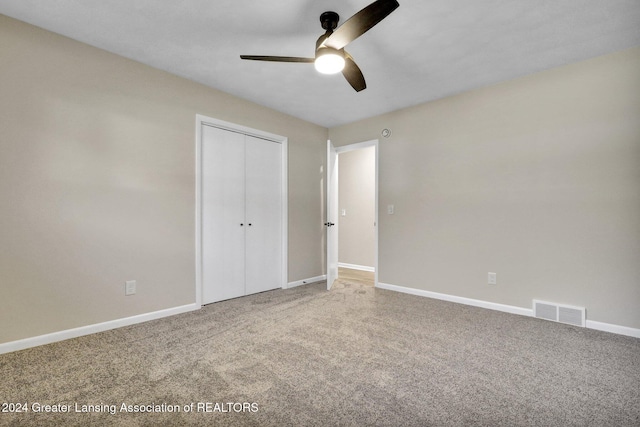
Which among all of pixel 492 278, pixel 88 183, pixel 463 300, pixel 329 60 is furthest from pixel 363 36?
pixel 463 300

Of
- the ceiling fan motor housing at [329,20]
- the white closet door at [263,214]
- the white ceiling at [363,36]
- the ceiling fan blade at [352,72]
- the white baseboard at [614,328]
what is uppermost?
the white ceiling at [363,36]

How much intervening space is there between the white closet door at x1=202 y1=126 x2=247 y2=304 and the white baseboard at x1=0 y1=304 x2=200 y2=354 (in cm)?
41

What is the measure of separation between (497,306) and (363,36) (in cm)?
297

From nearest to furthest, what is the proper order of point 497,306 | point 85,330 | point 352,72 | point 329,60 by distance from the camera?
point 329,60 → point 352,72 → point 85,330 → point 497,306

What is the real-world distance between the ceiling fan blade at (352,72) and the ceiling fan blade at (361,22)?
0.55 feet

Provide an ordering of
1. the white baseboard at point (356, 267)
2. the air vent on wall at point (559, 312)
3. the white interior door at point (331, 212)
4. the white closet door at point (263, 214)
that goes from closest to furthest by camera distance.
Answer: the air vent on wall at point (559, 312) → the white closet door at point (263, 214) → the white interior door at point (331, 212) → the white baseboard at point (356, 267)

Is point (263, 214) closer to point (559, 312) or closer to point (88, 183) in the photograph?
point (88, 183)

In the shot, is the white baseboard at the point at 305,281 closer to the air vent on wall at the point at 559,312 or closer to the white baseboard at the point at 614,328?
the air vent on wall at the point at 559,312

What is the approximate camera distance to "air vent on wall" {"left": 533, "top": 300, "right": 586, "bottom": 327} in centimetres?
263

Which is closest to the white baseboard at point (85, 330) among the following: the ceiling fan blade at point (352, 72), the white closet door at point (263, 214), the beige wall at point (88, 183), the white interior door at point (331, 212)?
the beige wall at point (88, 183)

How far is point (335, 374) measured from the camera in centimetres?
184

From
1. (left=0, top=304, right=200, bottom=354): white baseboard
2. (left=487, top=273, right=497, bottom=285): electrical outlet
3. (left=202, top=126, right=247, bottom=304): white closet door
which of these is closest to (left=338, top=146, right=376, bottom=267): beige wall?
(left=487, top=273, right=497, bottom=285): electrical outlet

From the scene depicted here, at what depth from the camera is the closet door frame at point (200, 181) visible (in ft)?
10.3

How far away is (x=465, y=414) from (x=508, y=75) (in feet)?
9.98
